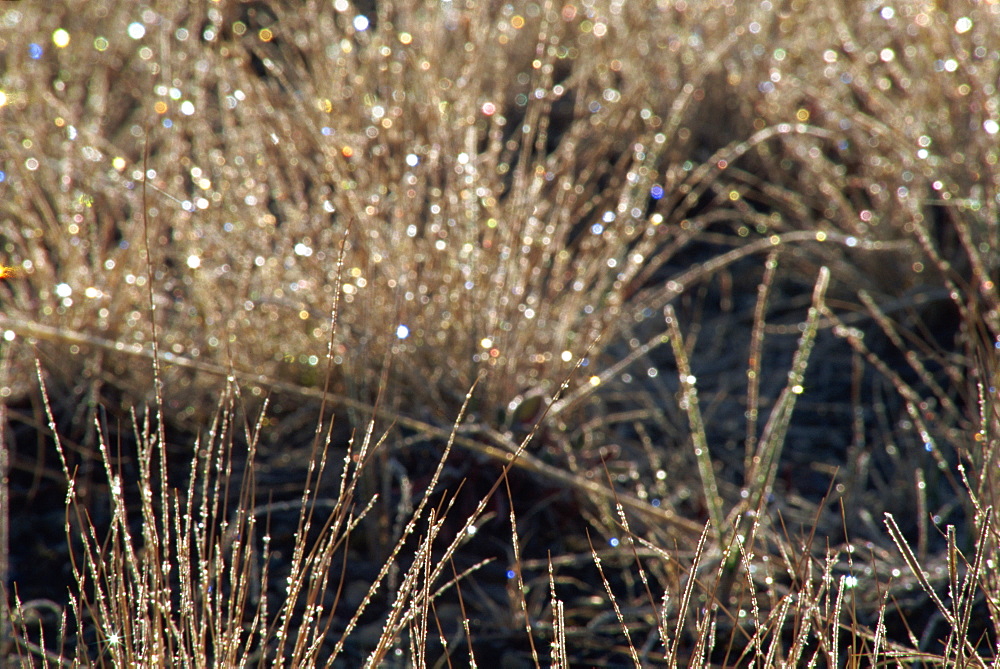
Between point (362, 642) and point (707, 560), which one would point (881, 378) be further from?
point (362, 642)

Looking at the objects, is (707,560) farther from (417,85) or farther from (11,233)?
(11,233)

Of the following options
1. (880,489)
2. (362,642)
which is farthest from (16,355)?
(880,489)

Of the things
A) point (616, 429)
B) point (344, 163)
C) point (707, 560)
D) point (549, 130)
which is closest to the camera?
point (707, 560)

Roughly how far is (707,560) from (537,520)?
389 mm

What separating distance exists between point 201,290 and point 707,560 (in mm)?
1044

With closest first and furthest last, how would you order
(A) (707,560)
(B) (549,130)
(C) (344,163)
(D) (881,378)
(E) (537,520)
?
(A) (707,560) → (E) (537,520) → (C) (344,163) → (D) (881,378) → (B) (549,130)

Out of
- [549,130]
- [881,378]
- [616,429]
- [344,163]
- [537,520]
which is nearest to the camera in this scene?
[537,520]

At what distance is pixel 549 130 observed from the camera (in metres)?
3.32

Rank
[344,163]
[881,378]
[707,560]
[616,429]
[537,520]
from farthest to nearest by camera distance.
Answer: [881,378], [616,429], [344,163], [537,520], [707,560]

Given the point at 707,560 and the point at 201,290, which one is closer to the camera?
the point at 707,560

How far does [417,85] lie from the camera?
2.13 meters

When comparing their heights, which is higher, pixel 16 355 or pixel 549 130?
pixel 549 130

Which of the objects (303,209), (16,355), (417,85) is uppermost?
(417,85)

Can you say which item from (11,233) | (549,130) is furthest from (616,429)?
(549,130)
